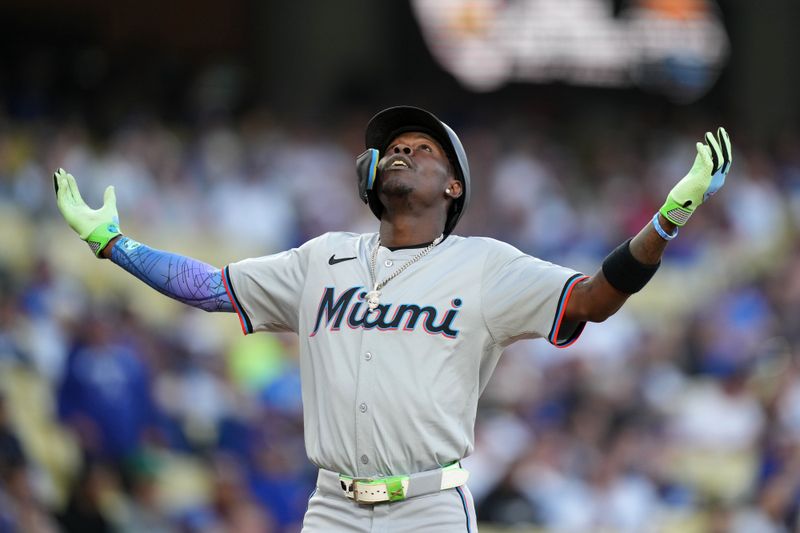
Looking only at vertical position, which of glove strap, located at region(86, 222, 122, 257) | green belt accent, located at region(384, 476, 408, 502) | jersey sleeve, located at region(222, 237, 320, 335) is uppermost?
glove strap, located at region(86, 222, 122, 257)

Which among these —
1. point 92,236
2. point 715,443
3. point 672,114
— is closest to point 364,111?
point 672,114

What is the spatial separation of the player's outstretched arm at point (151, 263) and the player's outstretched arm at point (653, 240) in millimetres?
1276

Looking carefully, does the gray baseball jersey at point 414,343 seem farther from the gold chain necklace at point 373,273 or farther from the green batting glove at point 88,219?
the green batting glove at point 88,219

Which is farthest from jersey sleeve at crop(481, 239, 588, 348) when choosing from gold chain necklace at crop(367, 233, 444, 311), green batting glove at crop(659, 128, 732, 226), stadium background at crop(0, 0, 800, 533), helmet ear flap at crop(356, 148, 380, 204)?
stadium background at crop(0, 0, 800, 533)

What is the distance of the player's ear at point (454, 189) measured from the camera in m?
4.49

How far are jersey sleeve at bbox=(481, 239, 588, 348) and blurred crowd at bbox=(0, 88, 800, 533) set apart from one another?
421 cm

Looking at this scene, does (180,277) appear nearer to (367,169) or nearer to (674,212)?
(367,169)

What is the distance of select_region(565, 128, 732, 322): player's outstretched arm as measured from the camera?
381cm

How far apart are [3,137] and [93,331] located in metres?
2.48

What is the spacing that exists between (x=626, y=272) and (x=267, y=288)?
123 centimetres

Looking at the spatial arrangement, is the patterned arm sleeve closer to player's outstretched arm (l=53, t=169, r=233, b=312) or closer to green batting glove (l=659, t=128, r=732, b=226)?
player's outstretched arm (l=53, t=169, r=233, b=312)

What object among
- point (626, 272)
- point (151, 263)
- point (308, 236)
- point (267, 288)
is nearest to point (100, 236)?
point (151, 263)

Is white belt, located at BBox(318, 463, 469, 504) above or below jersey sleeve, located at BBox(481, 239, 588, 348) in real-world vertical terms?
below

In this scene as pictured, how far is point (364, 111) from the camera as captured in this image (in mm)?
13969
